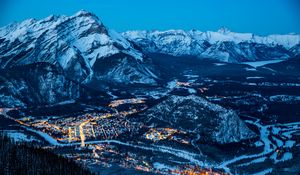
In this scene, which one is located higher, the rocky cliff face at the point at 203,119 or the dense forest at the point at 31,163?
the rocky cliff face at the point at 203,119

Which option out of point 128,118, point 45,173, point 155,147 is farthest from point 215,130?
point 45,173

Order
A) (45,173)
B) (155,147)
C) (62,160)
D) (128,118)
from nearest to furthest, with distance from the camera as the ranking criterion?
1. (45,173)
2. (62,160)
3. (155,147)
4. (128,118)

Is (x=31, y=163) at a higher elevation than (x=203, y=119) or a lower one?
lower

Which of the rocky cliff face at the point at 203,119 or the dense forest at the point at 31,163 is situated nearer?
the dense forest at the point at 31,163

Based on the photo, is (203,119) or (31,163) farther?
(203,119)

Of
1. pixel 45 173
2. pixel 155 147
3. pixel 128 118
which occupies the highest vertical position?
pixel 128 118

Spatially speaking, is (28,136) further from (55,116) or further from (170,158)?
(170,158)
